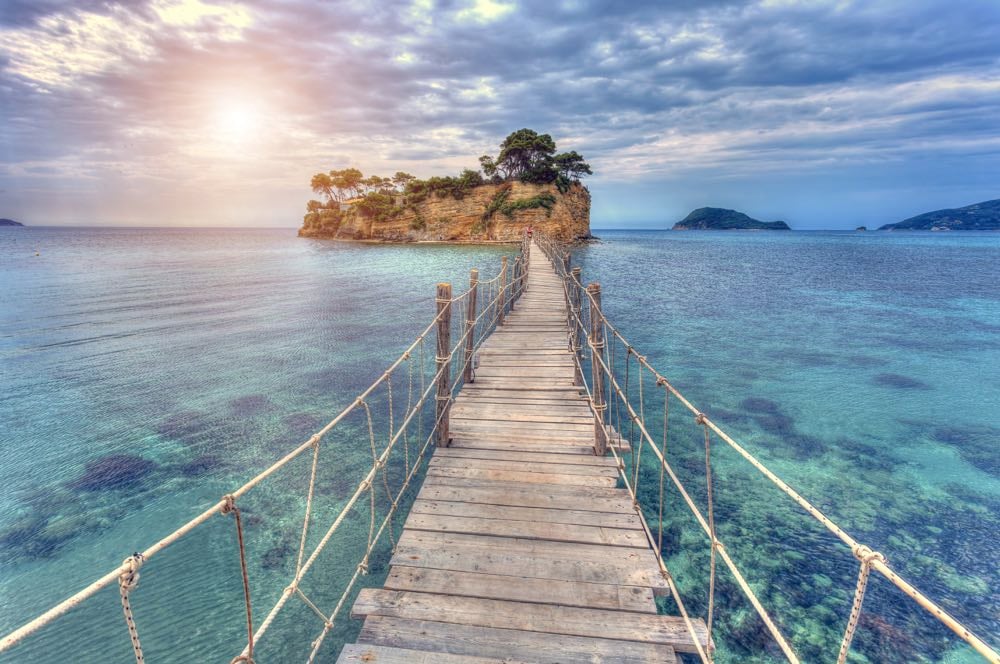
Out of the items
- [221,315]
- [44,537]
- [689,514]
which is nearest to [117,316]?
[221,315]

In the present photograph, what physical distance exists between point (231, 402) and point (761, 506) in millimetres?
10214

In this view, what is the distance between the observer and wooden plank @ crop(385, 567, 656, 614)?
10.9 feet

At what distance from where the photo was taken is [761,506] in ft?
20.4

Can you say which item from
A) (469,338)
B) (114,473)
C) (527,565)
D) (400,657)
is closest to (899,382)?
(469,338)

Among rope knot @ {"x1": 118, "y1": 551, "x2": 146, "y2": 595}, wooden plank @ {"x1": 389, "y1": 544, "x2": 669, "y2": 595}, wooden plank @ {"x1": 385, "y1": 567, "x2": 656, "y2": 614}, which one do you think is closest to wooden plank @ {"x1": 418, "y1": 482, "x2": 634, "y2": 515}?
wooden plank @ {"x1": 389, "y1": 544, "x2": 669, "y2": 595}

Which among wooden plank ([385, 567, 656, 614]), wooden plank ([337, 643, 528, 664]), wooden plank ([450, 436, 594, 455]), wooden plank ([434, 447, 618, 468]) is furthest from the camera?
wooden plank ([450, 436, 594, 455])

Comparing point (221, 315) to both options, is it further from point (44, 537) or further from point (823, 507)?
Answer: point (823, 507)

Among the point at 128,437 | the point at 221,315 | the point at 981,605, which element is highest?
the point at 221,315

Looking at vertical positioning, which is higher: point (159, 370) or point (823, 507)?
point (159, 370)

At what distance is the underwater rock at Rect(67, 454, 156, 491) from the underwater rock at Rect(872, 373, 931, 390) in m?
15.9

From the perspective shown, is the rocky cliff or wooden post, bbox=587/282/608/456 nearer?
wooden post, bbox=587/282/608/456

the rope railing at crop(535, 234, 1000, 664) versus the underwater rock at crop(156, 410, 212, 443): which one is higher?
the rope railing at crop(535, 234, 1000, 664)

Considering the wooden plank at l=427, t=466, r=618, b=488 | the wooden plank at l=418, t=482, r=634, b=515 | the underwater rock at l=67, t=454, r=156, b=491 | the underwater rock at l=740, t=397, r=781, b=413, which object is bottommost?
the underwater rock at l=67, t=454, r=156, b=491

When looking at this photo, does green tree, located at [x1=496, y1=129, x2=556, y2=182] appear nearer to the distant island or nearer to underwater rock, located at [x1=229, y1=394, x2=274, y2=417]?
underwater rock, located at [x1=229, y1=394, x2=274, y2=417]
